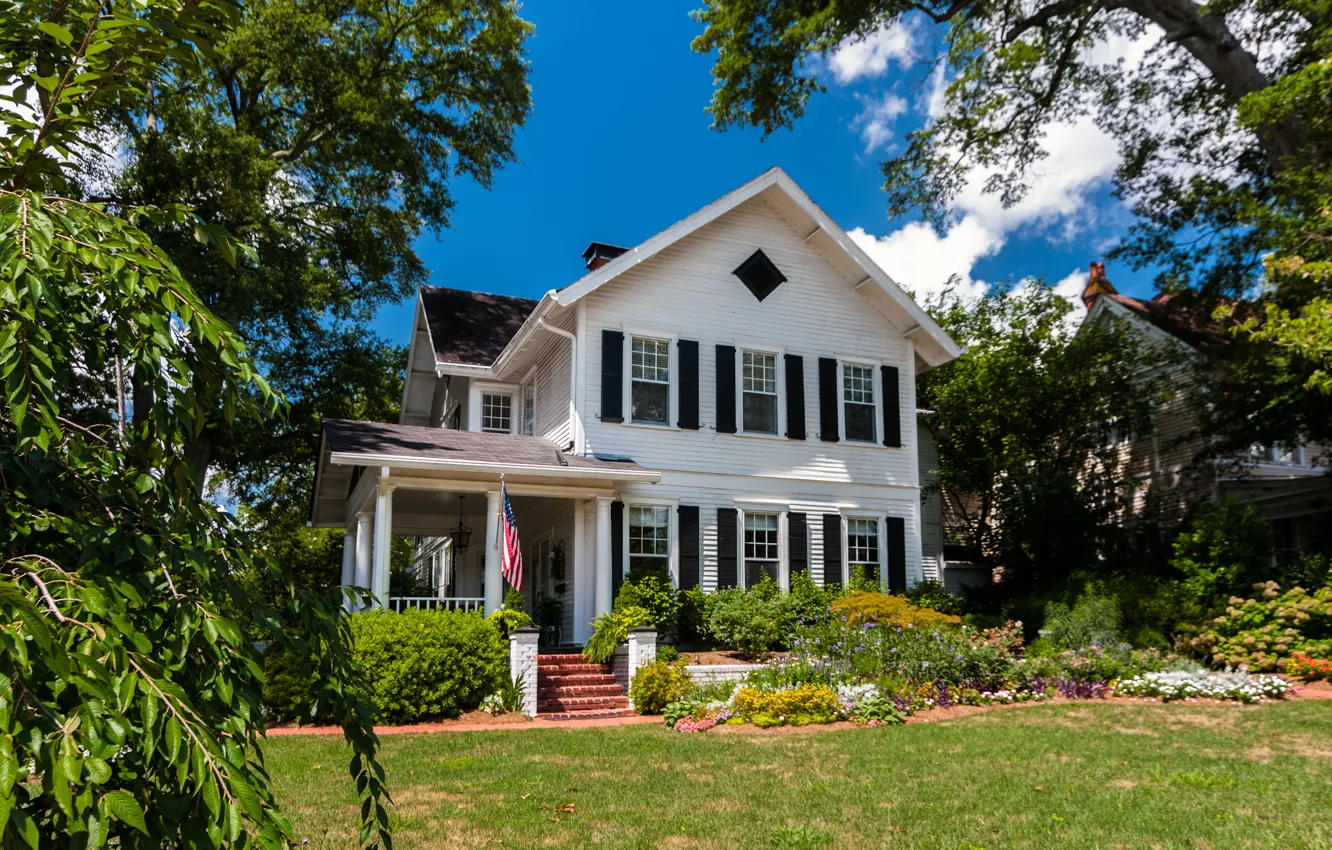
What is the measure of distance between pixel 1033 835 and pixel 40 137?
21.6 feet

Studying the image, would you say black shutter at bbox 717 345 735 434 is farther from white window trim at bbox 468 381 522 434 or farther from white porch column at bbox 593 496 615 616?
white window trim at bbox 468 381 522 434

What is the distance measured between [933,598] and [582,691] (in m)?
7.65

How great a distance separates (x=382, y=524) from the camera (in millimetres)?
15219

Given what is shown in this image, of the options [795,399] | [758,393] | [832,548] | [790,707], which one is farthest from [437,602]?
[795,399]

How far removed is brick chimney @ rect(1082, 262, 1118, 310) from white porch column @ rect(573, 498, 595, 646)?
2073cm

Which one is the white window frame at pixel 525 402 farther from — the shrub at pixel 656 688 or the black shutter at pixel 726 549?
the shrub at pixel 656 688

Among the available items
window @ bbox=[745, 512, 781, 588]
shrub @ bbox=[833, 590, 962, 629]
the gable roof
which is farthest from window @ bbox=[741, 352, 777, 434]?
shrub @ bbox=[833, 590, 962, 629]

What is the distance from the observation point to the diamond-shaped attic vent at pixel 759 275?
19281mm

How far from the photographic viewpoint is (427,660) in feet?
42.7

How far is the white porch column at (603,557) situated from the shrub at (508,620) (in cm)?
195

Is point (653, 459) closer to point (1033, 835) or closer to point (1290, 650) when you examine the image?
point (1290, 650)

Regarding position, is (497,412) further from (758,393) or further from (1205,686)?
(1205,686)

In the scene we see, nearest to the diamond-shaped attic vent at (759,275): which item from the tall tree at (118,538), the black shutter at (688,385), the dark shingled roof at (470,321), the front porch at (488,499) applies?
the black shutter at (688,385)

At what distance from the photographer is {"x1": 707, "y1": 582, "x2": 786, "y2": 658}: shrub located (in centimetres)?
1603
